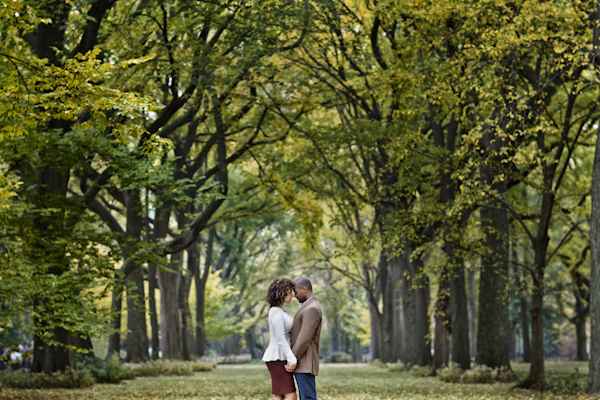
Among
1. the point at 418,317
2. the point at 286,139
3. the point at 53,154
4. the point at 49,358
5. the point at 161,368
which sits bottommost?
the point at 161,368

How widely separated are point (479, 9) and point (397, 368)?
16836 millimetres

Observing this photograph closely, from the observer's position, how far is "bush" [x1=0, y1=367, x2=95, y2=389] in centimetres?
1505

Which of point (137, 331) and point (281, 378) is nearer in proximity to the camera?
point (281, 378)

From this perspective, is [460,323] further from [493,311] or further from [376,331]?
[376,331]

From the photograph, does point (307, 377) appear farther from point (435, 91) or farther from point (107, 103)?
point (435, 91)

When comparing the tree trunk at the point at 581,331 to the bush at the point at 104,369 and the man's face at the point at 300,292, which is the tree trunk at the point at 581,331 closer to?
the bush at the point at 104,369

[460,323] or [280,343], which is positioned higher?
[280,343]

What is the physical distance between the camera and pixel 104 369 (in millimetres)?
18109

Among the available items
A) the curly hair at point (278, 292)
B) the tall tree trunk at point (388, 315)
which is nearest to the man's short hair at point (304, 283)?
the curly hair at point (278, 292)

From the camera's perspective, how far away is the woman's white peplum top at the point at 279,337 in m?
6.61

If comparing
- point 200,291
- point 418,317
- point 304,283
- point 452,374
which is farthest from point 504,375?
point 200,291

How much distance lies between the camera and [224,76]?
16875mm

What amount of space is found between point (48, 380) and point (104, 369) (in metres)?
2.96

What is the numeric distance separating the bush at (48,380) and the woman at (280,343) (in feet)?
32.8
